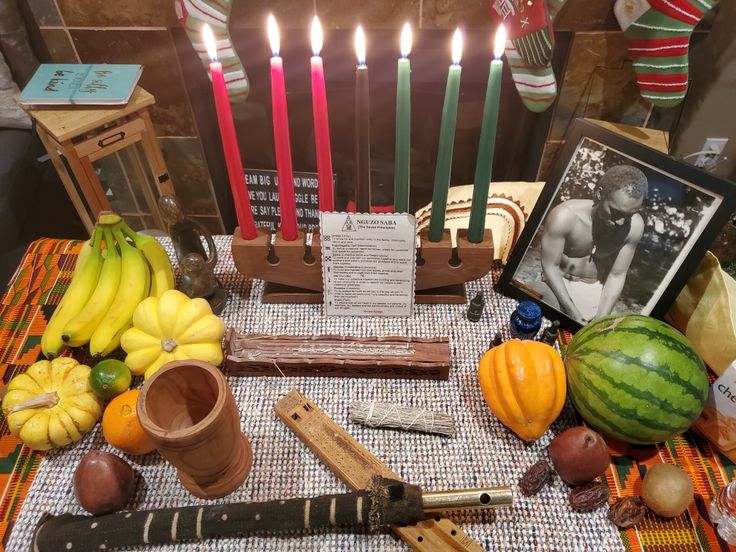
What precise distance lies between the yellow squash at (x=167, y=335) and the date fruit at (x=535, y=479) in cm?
50

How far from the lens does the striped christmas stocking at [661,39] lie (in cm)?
117

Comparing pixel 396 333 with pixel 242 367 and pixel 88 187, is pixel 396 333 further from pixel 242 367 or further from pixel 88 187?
pixel 88 187

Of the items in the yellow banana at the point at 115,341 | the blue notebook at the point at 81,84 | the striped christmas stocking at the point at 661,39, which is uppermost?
the striped christmas stocking at the point at 661,39

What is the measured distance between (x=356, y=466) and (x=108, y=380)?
0.39m

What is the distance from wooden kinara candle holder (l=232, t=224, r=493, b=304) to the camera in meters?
0.92

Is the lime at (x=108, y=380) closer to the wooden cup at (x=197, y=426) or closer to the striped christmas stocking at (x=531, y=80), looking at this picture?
the wooden cup at (x=197, y=426)

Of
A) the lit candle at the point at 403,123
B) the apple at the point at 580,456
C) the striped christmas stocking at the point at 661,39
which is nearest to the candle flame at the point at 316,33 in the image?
the lit candle at the point at 403,123

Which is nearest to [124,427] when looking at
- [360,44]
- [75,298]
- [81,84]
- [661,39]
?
[75,298]

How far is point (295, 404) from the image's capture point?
2.78 ft

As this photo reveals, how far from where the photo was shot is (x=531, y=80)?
131 centimetres

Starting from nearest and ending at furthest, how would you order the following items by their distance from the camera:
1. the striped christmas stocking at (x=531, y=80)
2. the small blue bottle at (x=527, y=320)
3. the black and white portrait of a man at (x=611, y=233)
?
the black and white portrait of a man at (x=611, y=233)
the small blue bottle at (x=527, y=320)
the striped christmas stocking at (x=531, y=80)

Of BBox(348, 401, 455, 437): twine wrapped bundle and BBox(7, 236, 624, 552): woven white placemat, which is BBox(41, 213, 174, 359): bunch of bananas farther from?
BBox(348, 401, 455, 437): twine wrapped bundle

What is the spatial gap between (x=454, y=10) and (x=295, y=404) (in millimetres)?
1042

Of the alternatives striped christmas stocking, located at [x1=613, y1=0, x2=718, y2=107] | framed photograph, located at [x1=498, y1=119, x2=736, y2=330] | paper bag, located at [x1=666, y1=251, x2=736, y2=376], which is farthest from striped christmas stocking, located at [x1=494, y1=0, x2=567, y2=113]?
paper bag, located at [x1=666, y1=251, x2=736, y2=376]
